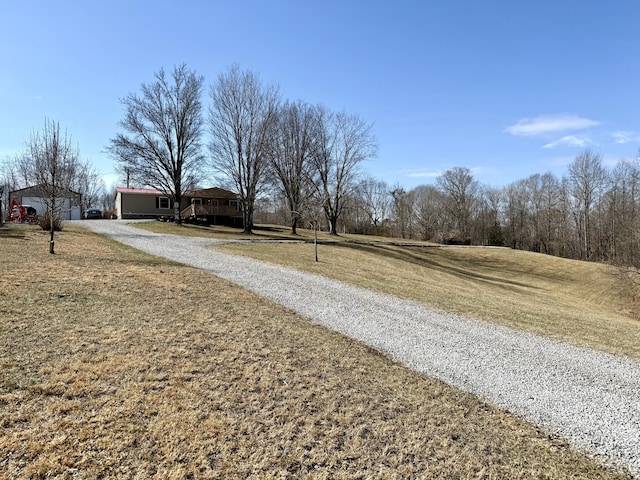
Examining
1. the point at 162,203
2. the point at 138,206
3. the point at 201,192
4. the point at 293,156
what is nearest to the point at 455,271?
the point at 293,156

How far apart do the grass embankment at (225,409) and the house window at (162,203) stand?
36249mm

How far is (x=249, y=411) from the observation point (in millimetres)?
3539

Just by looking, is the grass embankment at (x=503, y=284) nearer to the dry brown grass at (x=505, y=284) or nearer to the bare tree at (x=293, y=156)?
the dry brown grass at (x=505, y=284)

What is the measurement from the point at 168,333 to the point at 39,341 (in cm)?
159

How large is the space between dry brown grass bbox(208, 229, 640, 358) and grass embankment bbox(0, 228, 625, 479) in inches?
183

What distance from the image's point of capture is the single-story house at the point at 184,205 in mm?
38312

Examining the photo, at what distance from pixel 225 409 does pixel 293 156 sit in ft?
102

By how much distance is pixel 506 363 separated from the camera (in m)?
5.45

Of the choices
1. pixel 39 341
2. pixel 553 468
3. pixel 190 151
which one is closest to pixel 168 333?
pixel 39 341

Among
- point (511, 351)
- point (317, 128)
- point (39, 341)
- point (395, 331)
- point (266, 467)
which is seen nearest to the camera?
point (266, 467)

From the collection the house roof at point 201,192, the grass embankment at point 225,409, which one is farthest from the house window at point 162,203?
the grass embankment at point 225,409

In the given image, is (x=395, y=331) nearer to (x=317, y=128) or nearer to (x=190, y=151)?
(x=190, y=151)

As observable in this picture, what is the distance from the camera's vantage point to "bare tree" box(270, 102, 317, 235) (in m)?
32.3

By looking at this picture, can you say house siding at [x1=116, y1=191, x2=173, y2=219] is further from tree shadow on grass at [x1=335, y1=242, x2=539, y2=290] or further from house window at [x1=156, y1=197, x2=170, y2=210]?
tree shadow on grass at [x1=335, y1=242, x2=539, y2=290]
